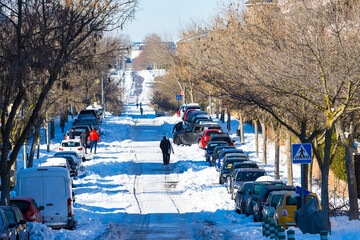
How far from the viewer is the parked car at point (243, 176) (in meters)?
26.1

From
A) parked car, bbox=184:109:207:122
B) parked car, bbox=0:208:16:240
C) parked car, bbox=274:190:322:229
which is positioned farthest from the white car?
parked car, bbox=0:208:16:240

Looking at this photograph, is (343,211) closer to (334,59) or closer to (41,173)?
(334,59)

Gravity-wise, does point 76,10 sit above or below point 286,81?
above

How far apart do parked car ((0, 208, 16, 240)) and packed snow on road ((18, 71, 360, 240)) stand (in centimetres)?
215

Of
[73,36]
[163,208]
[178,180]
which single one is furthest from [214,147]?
[73,36]

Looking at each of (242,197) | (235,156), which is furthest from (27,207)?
(235,156)

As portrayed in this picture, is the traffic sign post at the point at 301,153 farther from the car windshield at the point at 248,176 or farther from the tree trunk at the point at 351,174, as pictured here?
the car windshield at the point at 248,176

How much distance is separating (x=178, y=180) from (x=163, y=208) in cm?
796

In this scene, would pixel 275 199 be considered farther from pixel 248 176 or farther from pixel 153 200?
pixel 153 200

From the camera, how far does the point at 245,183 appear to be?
23.4 meters

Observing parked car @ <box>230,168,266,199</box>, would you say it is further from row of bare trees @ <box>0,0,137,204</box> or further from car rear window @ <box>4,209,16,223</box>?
car rear window @ <box>4,209,16,223</box>

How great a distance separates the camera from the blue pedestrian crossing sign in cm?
1753

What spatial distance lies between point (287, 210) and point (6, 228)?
8282 millimetres

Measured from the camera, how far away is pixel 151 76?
19962 cm
